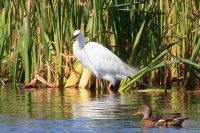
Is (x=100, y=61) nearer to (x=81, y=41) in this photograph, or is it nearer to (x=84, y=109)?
(x=81, y=41)

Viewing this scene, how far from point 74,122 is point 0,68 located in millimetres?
5218

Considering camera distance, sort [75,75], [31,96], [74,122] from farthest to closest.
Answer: [75,75] < [31,96] < [74,122]

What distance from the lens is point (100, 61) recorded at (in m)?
16.2

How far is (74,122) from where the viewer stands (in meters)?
11.3

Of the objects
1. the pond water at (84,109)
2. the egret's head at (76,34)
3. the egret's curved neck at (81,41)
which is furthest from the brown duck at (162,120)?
the egret's curved neck at (81,41)

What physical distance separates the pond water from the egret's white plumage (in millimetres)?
447

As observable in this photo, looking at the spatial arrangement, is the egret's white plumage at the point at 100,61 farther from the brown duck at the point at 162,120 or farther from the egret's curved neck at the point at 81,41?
the brown duck at the point at 162,120

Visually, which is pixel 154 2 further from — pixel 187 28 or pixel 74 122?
pixel 74 122

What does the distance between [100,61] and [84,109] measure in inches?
139

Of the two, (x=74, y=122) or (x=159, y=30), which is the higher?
(x=159, y=30)

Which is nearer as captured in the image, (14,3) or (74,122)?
(74,122)

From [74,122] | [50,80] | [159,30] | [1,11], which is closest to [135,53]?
[159,30]

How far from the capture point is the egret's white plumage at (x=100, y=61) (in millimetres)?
15516

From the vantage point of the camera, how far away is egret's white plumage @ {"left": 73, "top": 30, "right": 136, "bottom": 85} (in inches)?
611
